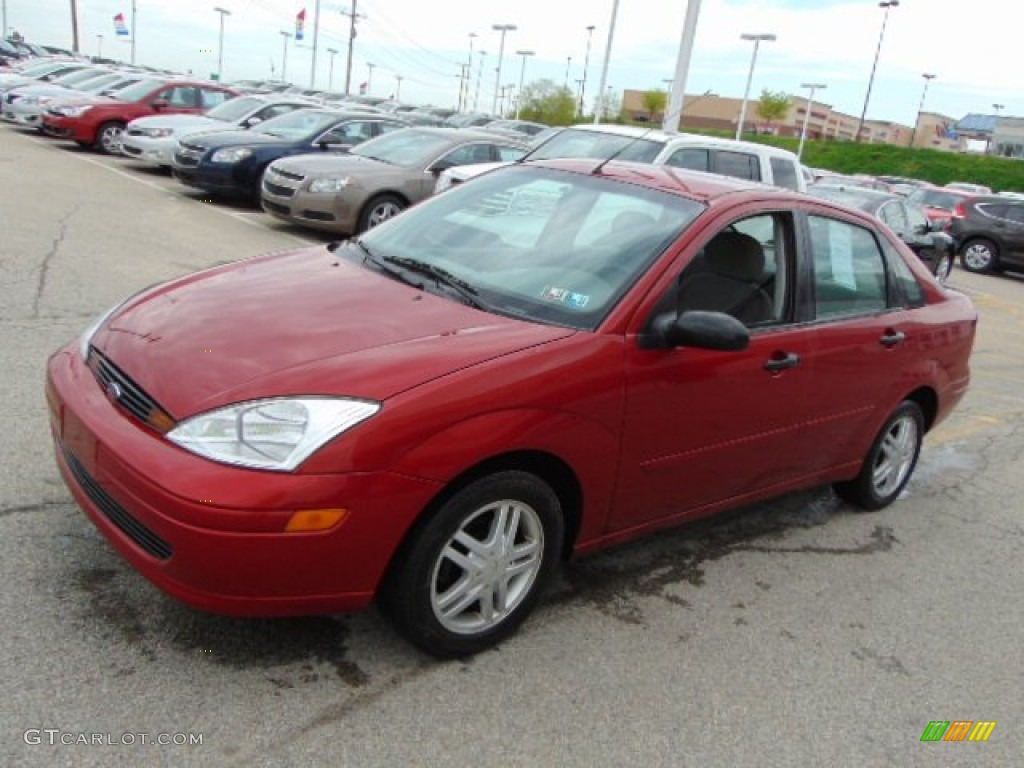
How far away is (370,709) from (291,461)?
795 millimetres

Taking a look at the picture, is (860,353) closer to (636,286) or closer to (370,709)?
(636,286)

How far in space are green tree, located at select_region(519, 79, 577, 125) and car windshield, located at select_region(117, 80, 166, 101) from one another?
207ft

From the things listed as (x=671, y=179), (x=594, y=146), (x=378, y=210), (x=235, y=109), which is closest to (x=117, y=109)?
(x=235, y=109)

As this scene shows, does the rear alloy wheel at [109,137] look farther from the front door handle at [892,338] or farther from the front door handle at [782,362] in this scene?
the front door handle at [782,362]

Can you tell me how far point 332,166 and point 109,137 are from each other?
882 cm

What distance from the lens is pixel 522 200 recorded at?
405 cm

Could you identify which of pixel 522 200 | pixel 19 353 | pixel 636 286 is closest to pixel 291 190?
pixel 19 353

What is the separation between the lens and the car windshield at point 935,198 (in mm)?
22625

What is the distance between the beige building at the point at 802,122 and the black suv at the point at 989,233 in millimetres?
56434

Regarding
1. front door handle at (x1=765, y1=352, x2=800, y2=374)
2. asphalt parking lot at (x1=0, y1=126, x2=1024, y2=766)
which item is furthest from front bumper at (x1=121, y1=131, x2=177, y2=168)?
front door handle at (x1=765, y1=352, x2=800, y2=374)

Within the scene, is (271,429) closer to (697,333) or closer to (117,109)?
(697,333)

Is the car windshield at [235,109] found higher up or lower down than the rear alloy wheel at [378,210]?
higher up

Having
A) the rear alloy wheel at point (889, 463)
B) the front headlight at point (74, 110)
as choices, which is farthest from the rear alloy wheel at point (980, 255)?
the front headlight at point (74, 110)
